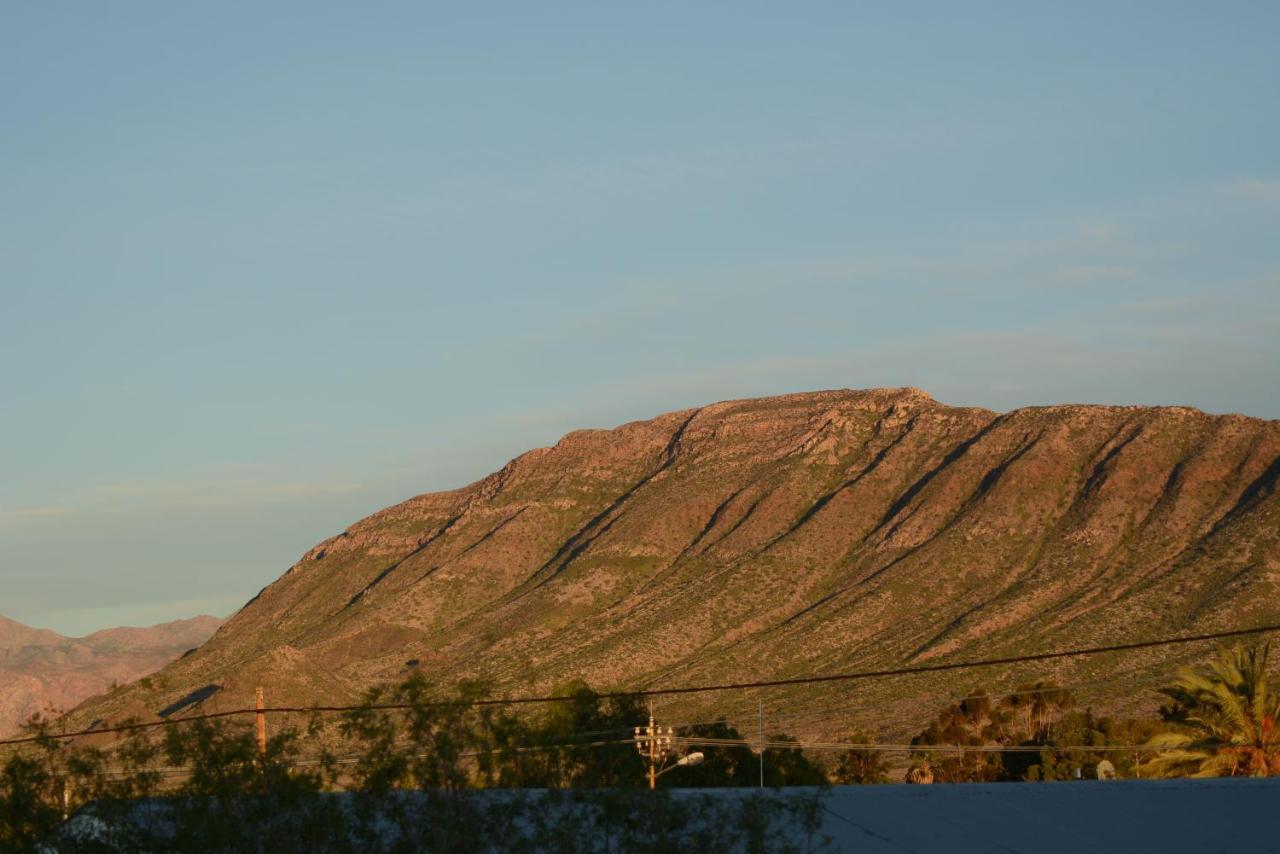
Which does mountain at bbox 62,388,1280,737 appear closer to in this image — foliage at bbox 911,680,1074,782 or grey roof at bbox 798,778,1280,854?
foliage at bbox 911,680,1074,782

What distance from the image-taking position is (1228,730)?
149ft

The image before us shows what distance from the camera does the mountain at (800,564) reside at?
102m

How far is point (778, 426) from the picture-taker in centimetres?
16462

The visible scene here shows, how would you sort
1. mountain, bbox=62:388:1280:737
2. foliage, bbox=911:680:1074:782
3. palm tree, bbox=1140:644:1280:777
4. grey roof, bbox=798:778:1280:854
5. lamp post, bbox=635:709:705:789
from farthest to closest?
mountain, bbox=62:388:1280:737, foliage, bbox=911:680:1074:782, lamp post, bbox=635:709:705:789, palm tree, bbox=1140:644:1280:777, grey roof, bbox=798:778:1280:854

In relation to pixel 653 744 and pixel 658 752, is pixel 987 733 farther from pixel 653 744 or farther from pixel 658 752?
pixel 653 744

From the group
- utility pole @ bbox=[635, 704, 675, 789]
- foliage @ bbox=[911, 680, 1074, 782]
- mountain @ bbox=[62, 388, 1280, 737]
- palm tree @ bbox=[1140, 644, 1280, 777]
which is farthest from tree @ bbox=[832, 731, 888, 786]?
mountain @ bbox=[62, 388, 1280, 737]

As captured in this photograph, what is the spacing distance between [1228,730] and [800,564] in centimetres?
8507

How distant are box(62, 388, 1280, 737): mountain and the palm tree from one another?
1674 inches

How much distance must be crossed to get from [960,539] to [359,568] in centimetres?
6665

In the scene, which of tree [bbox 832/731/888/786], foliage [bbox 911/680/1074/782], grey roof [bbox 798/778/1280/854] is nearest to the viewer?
grey roof [bbox 798/778/1280/854]

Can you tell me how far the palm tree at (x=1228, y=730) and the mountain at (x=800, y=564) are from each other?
42.5 metres

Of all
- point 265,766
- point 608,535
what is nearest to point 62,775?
point 265,766

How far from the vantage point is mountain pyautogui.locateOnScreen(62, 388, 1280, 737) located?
335 ft

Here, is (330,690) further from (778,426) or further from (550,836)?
(550,836)
